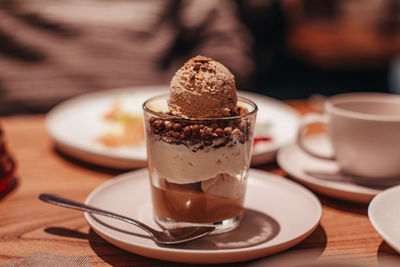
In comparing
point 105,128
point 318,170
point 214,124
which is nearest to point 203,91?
point 214,124

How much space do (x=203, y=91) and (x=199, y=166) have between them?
0.12 metres

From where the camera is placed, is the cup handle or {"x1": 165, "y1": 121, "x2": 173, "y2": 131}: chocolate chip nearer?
{"x1": 165, "y1": 121, "x2": 173, "y2": 131}: chocolate chip

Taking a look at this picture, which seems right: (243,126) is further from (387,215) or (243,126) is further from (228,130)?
(387,215)

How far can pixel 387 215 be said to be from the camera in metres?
0.69

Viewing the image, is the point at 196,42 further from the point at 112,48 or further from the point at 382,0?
the point at 382,0

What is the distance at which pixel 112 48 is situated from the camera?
2.48m

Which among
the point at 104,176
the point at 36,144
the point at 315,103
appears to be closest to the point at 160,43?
the point at 315,103

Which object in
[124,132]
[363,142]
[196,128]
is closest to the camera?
[196,128]

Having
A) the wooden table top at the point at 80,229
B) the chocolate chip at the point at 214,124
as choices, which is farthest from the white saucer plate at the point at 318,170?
the chocolate chip at the point at 214,124

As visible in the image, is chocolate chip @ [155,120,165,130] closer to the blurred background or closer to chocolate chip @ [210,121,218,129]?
chocolate chip @ [210,121,218,129]

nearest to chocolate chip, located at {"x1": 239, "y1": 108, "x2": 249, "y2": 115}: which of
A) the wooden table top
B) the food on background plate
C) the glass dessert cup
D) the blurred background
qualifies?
the glass dessert cup

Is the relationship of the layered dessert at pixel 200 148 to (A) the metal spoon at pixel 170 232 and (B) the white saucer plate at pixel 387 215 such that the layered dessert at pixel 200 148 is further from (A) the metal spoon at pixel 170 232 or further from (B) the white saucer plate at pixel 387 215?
(B) the white saucer plate at pixel 387 215

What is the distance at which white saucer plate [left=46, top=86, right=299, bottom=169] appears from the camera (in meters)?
1.04

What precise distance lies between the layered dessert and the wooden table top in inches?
4.5
